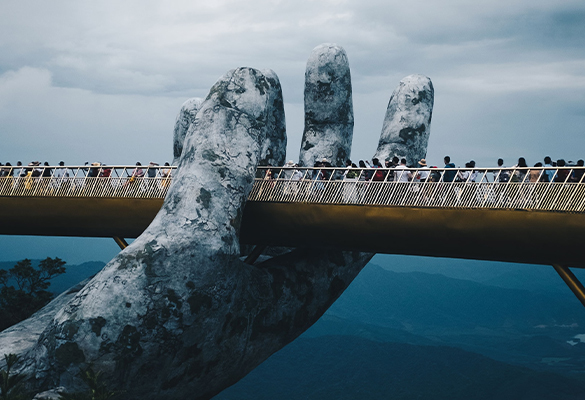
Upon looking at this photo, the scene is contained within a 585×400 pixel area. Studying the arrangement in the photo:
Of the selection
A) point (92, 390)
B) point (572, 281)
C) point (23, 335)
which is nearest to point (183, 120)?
point (23, 335)

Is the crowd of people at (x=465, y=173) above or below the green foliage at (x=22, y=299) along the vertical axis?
above

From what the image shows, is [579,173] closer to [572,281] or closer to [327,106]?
[572,281]

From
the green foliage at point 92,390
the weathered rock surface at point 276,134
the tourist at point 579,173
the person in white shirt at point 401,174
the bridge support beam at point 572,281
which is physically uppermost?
the weathered rock surface at point 276,134

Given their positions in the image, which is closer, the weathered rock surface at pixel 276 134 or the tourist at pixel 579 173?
the tourist at pixel 579 173

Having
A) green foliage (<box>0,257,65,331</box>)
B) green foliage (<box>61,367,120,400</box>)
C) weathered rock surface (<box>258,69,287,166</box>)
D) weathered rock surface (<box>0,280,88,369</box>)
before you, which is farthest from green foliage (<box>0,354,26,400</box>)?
green foliage (<box>0,257,65,331</box>)

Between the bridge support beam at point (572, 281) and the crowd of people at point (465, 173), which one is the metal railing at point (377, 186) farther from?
the bridge support beam at point (572, 281)

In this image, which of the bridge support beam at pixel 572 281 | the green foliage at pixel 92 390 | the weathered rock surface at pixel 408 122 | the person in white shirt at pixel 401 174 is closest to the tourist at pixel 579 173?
the bridge support beam at pixel 572 281

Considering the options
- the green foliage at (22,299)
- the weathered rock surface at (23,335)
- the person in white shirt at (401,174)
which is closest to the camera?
Answer: the person in white shirt at (401,174)

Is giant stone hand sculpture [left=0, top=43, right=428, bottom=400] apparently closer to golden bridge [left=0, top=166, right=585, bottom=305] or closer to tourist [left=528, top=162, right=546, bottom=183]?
golden bridge [left=0, top=166, right=585, bottom=305]
